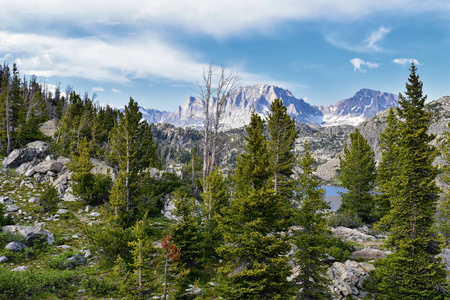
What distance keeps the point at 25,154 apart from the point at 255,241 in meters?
39.0

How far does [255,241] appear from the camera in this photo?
11.6 meters

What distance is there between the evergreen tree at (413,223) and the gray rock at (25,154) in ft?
143

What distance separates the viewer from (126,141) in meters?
19.7

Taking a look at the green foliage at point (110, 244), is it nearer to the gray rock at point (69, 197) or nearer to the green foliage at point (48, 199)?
the green foliage at point (48, 199)

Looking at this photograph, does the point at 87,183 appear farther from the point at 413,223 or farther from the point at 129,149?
the point at 413,223

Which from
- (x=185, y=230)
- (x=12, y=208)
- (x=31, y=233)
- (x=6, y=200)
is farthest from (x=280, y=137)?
(x=6, y=200)

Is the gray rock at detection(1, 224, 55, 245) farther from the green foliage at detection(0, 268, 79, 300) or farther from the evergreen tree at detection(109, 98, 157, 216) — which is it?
the evergreen tree at detection(109, 98, 157, 216)

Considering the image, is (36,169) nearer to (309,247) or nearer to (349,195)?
(309,247)

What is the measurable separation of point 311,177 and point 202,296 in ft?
31.0

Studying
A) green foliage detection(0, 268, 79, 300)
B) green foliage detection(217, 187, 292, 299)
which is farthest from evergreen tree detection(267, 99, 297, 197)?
green foliage detection(0, 268, 79, 300)

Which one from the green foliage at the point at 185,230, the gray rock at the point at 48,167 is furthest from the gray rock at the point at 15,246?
the gray rock at the point at 48,167

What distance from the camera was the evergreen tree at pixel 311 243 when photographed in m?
13.7

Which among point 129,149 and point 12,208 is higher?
point 129,149

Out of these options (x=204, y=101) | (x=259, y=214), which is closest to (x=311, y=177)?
(x=259, y=214)
